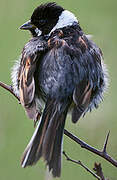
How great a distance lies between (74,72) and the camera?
363cm

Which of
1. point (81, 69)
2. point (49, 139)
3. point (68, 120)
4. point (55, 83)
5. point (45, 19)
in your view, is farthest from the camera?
point (68, 120)

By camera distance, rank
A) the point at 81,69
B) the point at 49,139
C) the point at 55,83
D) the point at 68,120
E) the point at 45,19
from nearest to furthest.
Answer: the point at 49,139 < the point at 55,83 < the point at 81,69 < the point at 45,19 < the point at 68,120

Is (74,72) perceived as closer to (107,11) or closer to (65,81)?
(65,81)

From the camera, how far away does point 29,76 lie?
3666 mm

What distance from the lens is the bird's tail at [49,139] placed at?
10.5ft

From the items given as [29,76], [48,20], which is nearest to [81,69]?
[29,76]

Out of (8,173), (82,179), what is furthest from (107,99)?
(8,173)

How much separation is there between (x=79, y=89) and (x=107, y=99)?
1.38m

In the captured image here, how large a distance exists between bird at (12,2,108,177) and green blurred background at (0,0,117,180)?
65cm

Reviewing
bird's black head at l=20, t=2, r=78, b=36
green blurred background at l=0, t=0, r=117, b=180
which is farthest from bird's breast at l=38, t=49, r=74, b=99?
green blurred background at l=0, t=0, r=117, b=180

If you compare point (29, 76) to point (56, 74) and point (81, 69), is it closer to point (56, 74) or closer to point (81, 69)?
point (56, 74)

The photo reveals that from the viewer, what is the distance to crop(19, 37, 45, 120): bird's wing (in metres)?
3.52

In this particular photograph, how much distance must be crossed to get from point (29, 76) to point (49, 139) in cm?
53

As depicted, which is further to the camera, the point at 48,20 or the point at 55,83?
the point at 48,20
